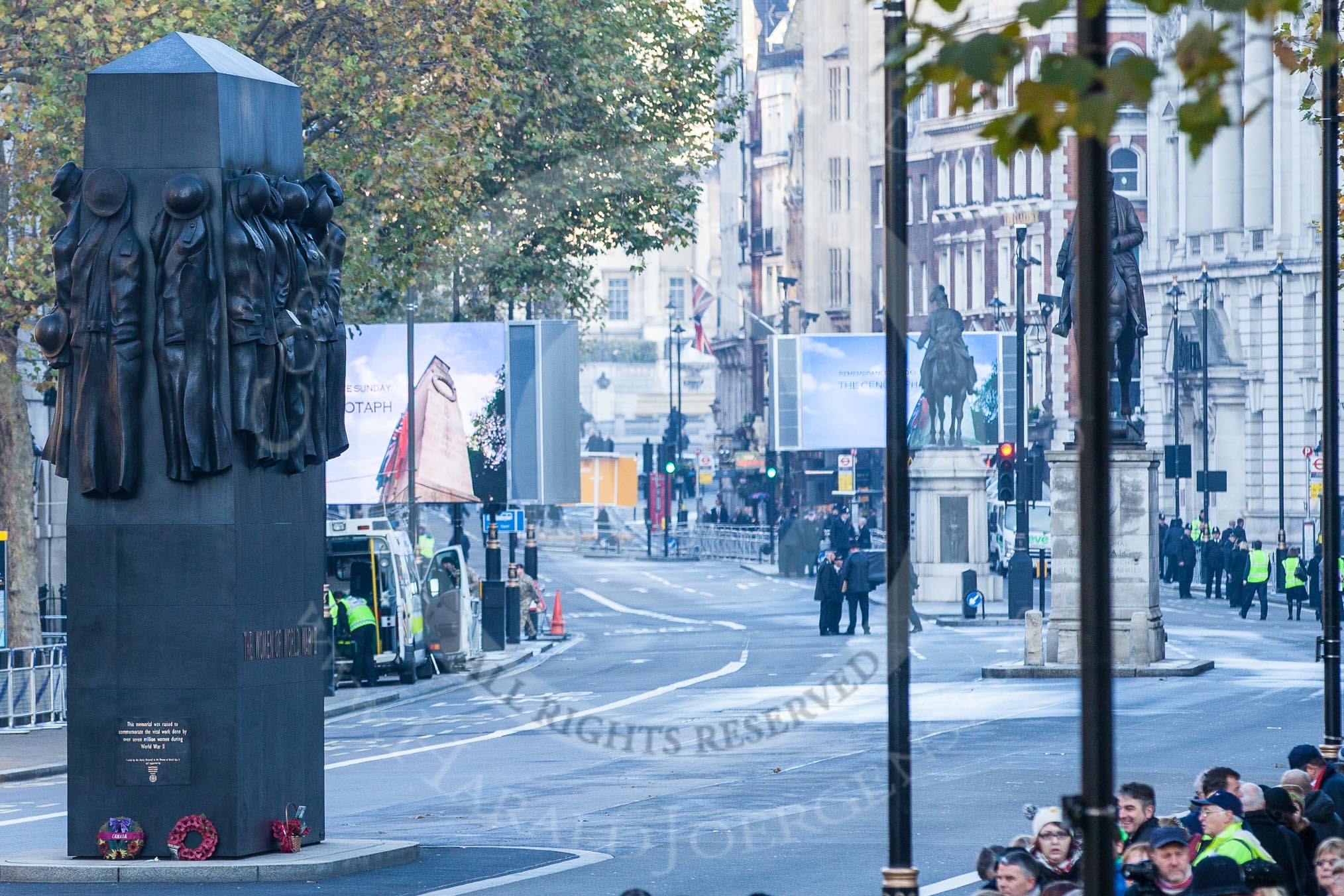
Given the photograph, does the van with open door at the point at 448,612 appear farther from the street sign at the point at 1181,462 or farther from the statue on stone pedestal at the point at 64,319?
the street sign at the point at 1181,462

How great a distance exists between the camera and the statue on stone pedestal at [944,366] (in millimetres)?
51812

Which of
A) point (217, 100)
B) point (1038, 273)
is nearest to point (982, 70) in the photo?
point (217, 100)

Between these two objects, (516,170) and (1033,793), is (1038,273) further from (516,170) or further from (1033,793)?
(1033,793)

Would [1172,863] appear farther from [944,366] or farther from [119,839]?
[944,366]

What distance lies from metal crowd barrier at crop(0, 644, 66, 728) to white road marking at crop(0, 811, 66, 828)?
8.10 m

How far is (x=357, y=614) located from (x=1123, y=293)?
498 inches

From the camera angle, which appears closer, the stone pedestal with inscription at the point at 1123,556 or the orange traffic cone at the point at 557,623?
the stone pedestal with inscription at the point at 1123,556

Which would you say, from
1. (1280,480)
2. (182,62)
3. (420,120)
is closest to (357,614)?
(420,120)

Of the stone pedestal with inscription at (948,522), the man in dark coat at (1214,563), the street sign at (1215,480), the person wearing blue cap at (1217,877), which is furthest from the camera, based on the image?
the street sign at (1215,480)

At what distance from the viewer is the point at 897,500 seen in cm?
939

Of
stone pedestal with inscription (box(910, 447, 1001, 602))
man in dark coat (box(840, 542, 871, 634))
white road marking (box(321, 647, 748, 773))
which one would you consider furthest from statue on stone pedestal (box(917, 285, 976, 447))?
white road marking (box(321, 647, 748, 773))

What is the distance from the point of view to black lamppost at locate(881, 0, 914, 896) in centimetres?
884

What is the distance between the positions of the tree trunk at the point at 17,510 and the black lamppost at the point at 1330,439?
702 inches

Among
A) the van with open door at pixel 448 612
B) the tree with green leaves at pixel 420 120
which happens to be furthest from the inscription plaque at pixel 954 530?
the van with open door at pixel 448 612
